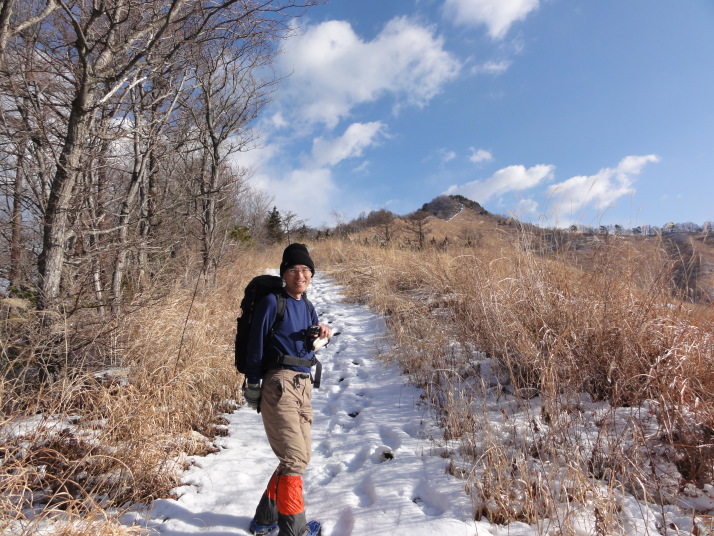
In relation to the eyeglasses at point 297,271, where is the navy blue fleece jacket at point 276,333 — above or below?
below

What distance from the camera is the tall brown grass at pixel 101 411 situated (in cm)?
209

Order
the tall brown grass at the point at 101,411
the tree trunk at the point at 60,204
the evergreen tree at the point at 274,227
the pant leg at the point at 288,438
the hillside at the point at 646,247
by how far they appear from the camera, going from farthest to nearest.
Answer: the evergreen tree at the point at 274,227
the hillside at the point at 646,247
the tree trunk at the point at 60,204
the tall brown grass at the point at 101,411
the pant leg at the point at 288,438

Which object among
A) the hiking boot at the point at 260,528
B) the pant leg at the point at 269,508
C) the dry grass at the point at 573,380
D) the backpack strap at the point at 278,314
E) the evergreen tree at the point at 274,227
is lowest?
the hiking boot at the point at 260,528

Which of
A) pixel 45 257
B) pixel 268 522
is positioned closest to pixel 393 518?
pixel 268 522

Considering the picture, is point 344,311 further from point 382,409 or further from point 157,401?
point 157,401

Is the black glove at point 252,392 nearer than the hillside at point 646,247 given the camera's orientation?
Yes

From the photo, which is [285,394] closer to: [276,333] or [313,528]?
[276,333]

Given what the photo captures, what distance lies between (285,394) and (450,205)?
43.7 m

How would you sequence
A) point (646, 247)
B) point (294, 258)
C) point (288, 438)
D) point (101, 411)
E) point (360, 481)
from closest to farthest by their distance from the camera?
1. point (288, 438)
2. point (294, 258)
3. point (360, 481)
4. point (101, 411)
5. point (646, 247)

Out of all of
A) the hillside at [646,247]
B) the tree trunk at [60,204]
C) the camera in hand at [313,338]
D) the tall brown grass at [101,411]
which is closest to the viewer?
the tall brown grass at [101,411]

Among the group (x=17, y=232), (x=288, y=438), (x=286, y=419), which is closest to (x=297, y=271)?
(x=286, y=419)

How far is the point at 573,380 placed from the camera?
3031mm

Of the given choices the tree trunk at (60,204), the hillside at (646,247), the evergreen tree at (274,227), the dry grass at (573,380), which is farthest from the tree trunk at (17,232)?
the evergreen tree at (274,227)

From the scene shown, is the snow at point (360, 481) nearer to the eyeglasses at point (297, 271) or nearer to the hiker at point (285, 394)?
the hiker at point (285, 394)
